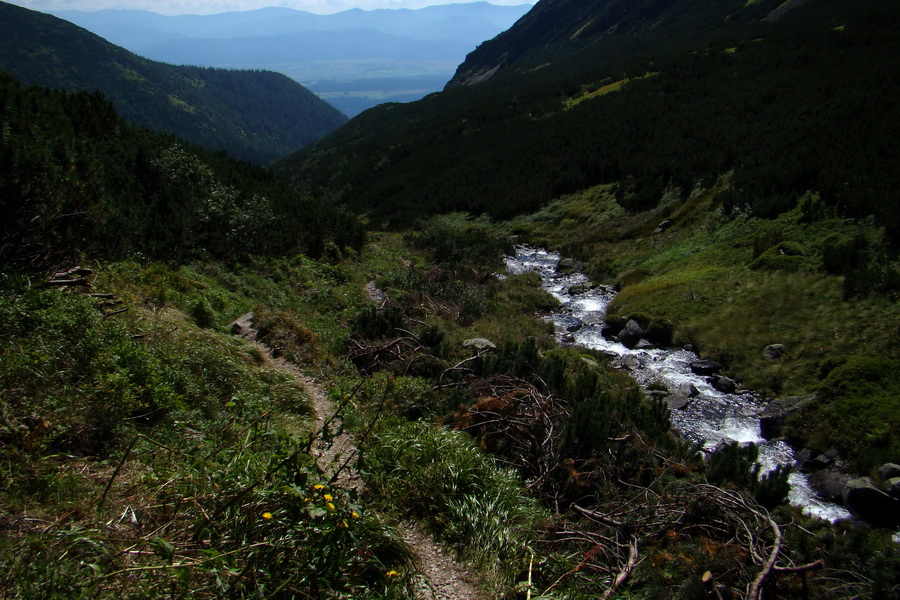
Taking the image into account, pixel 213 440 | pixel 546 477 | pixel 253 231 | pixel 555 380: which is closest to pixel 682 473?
pixel 546 477

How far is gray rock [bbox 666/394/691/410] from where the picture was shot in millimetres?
10427

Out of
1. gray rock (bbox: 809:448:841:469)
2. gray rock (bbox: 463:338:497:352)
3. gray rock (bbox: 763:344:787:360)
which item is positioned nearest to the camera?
gray rock (bbox: 809:448:841:469)

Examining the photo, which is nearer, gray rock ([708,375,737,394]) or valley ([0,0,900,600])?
valley ([0,0,900,600])

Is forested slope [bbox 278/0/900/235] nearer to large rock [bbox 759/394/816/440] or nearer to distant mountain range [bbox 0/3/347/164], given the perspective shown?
large rock [bbox 759/394/816/440]

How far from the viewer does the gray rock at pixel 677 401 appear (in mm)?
10427

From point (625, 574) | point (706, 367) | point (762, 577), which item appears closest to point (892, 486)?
point (762, 577)

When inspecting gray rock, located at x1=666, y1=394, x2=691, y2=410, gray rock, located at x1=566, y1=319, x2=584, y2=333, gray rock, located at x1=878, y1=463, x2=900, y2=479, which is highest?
gray rock, located at x1=878, y1=463, x2=900, y2=479

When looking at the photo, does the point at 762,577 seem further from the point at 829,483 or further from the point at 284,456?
the point at 829,483

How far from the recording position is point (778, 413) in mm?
9742

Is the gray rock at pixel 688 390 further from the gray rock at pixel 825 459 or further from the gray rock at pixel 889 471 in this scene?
the gray rock at pixel 889 471

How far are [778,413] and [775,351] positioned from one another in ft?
7.70

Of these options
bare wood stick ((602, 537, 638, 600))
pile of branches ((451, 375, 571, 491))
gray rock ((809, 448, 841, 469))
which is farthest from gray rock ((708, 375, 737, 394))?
bare wood stick ((602, 537, 638, 600))

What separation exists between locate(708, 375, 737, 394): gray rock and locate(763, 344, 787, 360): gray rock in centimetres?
109

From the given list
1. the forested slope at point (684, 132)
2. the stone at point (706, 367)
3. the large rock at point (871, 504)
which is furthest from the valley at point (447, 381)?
the forested slope at point (684, 132)
